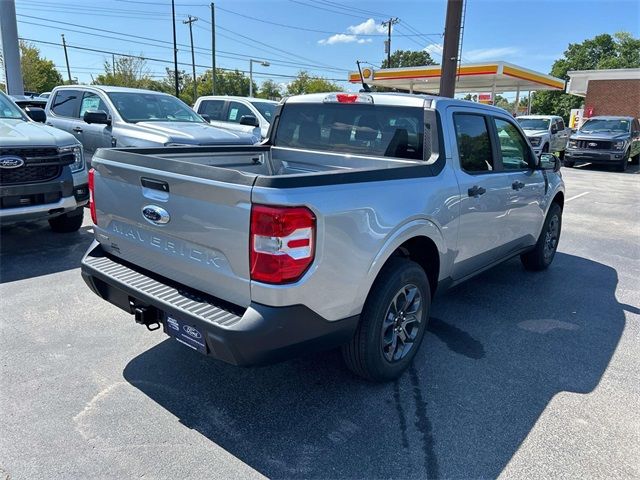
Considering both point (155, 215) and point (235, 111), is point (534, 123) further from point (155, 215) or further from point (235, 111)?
point (155, 215)

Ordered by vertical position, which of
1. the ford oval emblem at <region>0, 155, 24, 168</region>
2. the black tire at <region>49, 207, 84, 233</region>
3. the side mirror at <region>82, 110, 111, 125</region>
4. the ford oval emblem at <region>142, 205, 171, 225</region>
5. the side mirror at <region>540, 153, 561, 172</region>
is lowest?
the black tire at <region>49, 207, 84, 233</region>

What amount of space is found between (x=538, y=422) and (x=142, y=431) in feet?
7.39

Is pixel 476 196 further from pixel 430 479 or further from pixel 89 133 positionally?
pixel 89 133

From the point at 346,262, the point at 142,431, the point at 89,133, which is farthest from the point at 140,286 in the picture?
the point at 89,133

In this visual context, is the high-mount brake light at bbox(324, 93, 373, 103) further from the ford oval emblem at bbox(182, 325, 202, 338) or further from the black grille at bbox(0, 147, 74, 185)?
the black grille at bbox(0, 147, 74, 185)

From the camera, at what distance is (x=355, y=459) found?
2.49m

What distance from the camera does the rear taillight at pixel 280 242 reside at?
2271 millimetres

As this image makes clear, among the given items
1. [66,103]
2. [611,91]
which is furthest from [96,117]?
[611,91]

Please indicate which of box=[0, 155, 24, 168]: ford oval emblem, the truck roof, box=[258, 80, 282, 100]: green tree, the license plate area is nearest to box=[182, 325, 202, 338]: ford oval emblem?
the license plate area

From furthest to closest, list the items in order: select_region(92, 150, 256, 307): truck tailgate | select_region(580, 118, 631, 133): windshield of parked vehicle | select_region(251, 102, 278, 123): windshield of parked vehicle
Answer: select_region(580, 118, 631, 133): windshield of parked vehicle → select_region(251, 102, 278, 123): windshield of parked vehicle → select_region(92, 150, 256, 307): truck tailgate

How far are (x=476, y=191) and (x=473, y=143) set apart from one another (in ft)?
1.45

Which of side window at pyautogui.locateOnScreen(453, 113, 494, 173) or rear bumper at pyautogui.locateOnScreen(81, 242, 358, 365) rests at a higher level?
side window at pyautogui.locateOnScreen(453, 113, 494, 173)

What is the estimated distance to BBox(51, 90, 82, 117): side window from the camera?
8.93 meters

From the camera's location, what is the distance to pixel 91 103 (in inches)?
340
